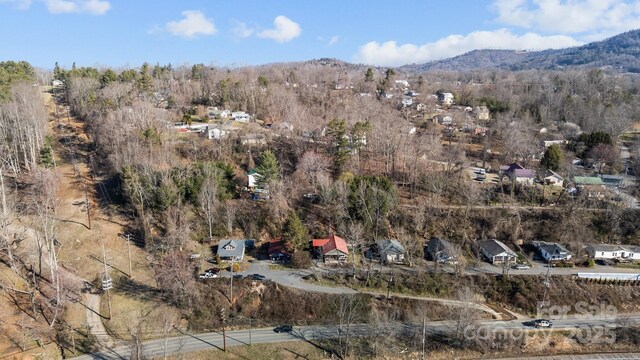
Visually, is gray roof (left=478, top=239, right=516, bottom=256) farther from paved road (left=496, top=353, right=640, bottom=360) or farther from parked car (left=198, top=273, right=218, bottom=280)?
parked car (left=198, top=273, right=218, bottom=280)

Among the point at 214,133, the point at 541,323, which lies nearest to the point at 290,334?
the point at 541,323

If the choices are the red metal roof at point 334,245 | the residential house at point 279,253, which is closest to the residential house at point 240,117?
the residential house at point 279,253

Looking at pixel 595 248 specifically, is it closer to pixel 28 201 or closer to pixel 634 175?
pixel 634 175

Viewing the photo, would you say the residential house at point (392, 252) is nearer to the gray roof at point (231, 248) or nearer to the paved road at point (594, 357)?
the paved road at point (594, 357)

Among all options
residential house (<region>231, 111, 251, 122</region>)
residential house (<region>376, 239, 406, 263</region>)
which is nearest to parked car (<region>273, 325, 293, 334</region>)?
residential house (<region>376, 239, 406, 263</region>)

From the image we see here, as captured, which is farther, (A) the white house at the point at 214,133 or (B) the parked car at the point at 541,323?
(A) the white house at the point at 214,133

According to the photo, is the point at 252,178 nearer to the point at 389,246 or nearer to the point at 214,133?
the point at 214,133
